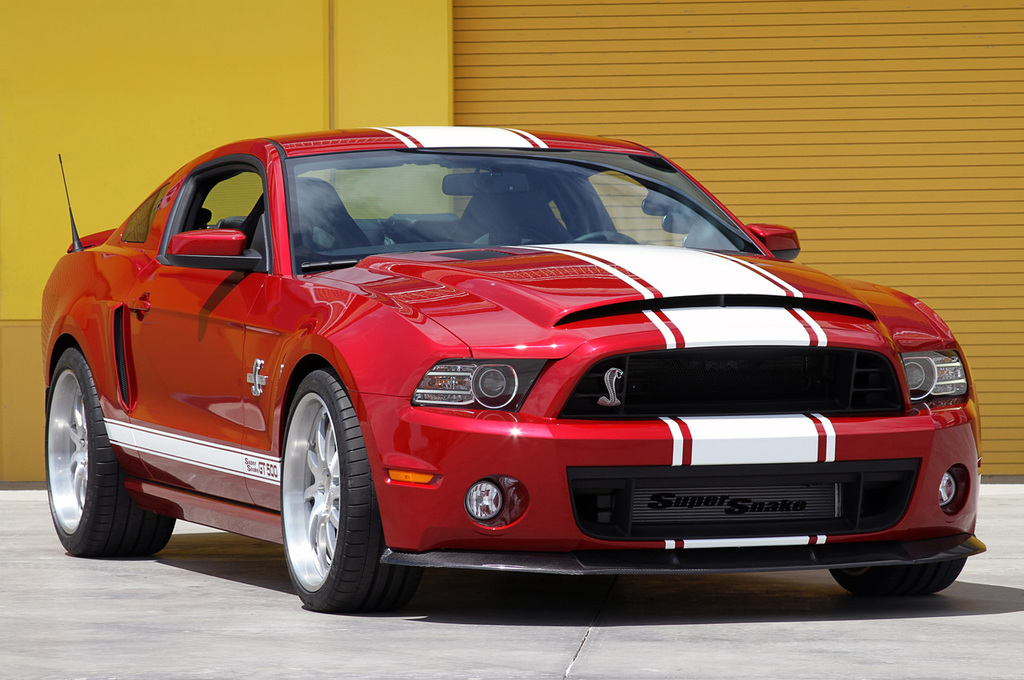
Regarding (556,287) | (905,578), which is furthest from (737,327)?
(905,578)

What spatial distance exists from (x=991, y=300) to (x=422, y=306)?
6.63 m

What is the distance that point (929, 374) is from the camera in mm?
4711

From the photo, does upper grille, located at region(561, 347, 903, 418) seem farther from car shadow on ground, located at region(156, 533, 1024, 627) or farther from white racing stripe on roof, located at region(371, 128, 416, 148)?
white racing stripe on roof, located at region(371, 128, 416, 148)

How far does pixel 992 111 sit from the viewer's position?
10.3 meters

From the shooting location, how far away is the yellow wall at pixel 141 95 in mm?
10109

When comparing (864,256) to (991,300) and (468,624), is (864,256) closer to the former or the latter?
A: (991,300)

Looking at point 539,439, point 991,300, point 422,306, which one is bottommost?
point 991,300

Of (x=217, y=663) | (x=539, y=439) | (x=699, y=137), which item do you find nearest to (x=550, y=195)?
(x=539, y=439)

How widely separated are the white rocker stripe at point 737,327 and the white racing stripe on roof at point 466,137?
5.35 feet

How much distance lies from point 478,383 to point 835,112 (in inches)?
259

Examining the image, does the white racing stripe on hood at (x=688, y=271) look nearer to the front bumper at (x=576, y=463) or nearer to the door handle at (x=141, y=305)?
the front bumper at (x=576, y=463)

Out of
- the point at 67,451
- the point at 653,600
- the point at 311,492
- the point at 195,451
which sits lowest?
the point at 67,451

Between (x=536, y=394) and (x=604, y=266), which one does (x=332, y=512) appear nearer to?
(x=536, y=394)

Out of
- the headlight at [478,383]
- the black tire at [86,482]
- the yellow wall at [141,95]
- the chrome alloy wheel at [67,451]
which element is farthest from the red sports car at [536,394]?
the yellow wall at [141,95]
